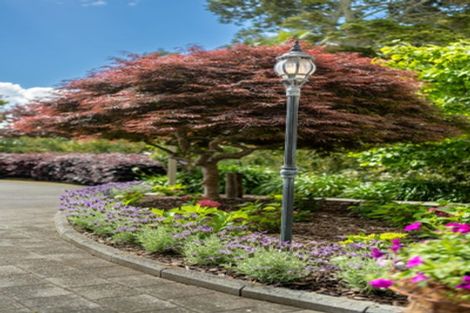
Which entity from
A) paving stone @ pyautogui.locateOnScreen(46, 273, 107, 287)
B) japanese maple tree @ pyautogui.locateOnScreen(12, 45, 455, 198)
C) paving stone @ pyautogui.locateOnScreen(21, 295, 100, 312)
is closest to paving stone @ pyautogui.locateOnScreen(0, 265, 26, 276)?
paving stone @ pyautogui.locateOnScreen(46, 273, 107, 287)

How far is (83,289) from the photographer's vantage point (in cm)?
425

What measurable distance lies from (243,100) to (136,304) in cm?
392

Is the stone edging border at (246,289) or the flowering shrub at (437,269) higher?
the flowering shrub at (437,269)

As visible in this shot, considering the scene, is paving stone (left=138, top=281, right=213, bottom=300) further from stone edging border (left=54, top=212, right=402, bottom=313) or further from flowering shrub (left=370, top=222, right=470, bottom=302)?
flowering shrub (left=370, top=222, right=470, bottom=302)

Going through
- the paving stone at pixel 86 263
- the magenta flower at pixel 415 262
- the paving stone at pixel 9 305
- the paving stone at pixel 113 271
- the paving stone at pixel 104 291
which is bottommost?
the paving stone at pixel 9 305

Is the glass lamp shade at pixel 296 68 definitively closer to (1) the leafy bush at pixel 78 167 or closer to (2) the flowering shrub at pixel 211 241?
(2) the flowering shrub at pixel 211 241

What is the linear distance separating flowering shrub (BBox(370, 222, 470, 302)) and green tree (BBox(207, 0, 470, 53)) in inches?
460

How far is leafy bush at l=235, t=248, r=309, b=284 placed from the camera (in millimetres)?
4242

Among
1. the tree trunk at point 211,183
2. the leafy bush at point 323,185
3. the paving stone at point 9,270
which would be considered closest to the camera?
the paving stone at point 9,270

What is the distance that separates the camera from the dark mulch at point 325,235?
4.05 metres

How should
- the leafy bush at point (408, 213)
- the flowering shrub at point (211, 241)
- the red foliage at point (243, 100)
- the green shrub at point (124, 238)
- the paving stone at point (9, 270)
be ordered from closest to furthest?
1. the flowering shrub at point (211, 241)
2. the paving stone at point (9, 270)
3. the green shrub at point (124, 238)
4. the leafy bush at point (408, 213)
5. the red foliage at point (243, 100)

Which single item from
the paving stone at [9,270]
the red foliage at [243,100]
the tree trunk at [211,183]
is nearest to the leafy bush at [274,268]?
the paving stone at [9,270]

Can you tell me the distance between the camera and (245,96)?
7234 mm

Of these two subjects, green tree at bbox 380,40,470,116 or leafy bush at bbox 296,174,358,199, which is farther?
leafy bush at bbox 296,174,358,199
